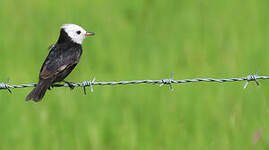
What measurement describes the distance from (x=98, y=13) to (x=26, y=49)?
50.1 inches

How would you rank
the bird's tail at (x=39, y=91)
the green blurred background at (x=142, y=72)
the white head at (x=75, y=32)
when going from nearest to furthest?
the bird's tail at (x=39, y=91) < the green blurred background at (x=142, y=72) < the white head at (x=75, y=32)

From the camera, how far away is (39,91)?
19.6 ft

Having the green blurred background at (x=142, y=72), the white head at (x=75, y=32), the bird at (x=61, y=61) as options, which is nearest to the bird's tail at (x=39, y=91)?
the bird at (x=61, y=61)

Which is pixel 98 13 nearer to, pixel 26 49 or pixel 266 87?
pixel 26 49

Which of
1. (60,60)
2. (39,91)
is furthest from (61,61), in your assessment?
(39,91)

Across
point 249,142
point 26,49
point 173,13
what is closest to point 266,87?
point 249,142

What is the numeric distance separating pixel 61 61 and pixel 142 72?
3.47 feet

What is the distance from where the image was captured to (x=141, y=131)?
6215 mm

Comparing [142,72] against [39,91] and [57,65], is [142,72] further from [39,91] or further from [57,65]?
[39,91]

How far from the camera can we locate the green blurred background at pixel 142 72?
6211 millimetres

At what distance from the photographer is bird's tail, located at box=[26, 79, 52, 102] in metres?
5.94

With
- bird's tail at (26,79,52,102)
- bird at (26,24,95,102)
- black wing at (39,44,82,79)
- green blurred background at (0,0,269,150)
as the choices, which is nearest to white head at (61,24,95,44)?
bird at (26,24,95,102)

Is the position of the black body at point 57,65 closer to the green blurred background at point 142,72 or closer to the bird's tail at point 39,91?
the bird's tail at point 39,91

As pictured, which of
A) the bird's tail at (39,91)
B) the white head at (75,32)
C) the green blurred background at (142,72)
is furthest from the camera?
the white head at (75,32)
